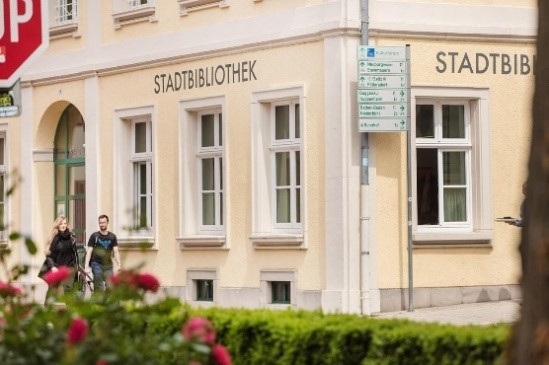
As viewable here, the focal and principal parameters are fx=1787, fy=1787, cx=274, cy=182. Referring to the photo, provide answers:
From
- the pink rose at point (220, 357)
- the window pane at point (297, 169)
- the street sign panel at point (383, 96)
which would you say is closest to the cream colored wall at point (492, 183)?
the street sign panel at point (383, 96)

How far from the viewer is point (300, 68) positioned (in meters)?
24.9

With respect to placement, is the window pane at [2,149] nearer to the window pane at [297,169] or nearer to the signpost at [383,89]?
the window pane at [297,169]

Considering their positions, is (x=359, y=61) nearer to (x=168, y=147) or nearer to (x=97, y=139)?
(x=168, y=147)

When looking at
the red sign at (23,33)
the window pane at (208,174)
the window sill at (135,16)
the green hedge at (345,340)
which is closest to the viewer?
the green hedge at (345,340)

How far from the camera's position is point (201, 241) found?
2659cm

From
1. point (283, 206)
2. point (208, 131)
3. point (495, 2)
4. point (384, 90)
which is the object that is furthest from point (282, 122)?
point (495, 2)

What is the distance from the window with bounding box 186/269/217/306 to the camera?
26.5 meters

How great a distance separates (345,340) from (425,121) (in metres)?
13.5

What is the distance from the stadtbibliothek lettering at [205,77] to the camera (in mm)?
26062

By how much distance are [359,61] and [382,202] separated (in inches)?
77.6

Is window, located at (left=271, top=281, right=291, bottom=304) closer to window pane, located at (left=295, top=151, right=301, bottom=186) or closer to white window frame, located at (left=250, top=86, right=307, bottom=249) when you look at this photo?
white window frame, located at (left=250, top=86, right=307, bottom=249)

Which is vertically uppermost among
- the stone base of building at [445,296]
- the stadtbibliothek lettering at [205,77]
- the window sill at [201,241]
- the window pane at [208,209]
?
the stadtbibliothek lettering at [205,77]

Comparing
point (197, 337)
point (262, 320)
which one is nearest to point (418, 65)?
point (262, 320)

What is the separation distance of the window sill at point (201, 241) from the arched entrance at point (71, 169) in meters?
4.22
